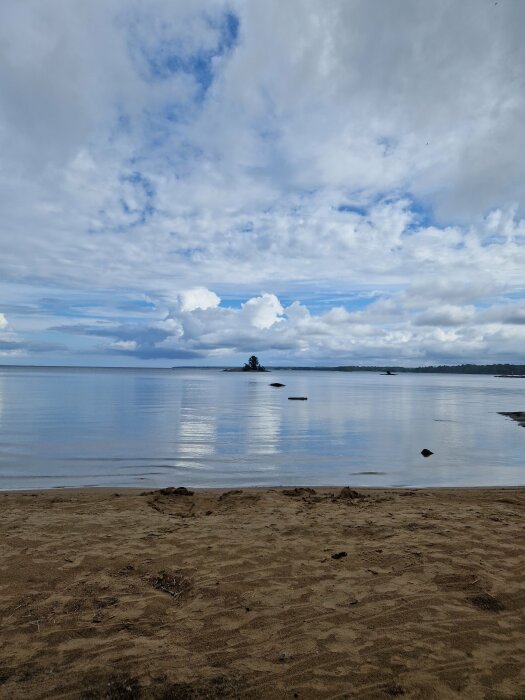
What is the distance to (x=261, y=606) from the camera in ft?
21.4

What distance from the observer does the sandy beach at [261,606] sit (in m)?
4.96

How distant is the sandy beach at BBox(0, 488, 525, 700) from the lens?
4.96m

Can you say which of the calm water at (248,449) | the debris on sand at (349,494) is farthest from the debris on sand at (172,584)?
the calm water at (248,449)

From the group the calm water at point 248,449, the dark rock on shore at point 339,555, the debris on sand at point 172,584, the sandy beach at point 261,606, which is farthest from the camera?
the calm water at point 248,449

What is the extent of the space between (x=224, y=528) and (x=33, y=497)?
6657 mm

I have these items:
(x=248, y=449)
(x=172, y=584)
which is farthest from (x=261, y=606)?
(x=248, y=449)

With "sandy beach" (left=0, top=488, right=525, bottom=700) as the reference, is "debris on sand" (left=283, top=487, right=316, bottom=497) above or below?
below

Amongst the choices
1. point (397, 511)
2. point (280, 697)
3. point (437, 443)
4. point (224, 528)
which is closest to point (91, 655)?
point (280, 697)

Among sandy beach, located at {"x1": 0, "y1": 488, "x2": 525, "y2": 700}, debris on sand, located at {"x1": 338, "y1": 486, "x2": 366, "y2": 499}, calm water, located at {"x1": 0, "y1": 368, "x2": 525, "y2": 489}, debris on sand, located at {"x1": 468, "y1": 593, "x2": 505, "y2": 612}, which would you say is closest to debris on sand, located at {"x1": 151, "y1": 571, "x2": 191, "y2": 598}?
sandy beach, located at {"x1": 0, "y1": 488, "x2": 525, "y2": 700}

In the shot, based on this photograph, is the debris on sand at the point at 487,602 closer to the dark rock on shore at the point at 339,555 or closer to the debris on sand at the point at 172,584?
the dark rock on shore at the point at 339,555

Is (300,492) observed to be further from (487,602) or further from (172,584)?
(487,602)

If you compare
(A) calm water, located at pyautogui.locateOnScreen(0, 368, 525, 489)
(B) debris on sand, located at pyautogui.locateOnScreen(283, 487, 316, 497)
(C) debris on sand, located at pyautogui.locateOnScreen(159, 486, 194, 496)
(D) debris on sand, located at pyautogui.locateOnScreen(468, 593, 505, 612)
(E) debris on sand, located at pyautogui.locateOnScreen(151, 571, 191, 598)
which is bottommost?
(A) calm water, located at pyautogui.locateOnScreen(0, 368, 525, 489)

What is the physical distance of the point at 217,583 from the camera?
23.8 feet

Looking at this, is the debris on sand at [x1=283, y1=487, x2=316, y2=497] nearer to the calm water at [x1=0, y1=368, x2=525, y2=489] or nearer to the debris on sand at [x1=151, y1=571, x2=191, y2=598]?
the calm water at [x1=0, y1=368, x2=525, y2=489]
